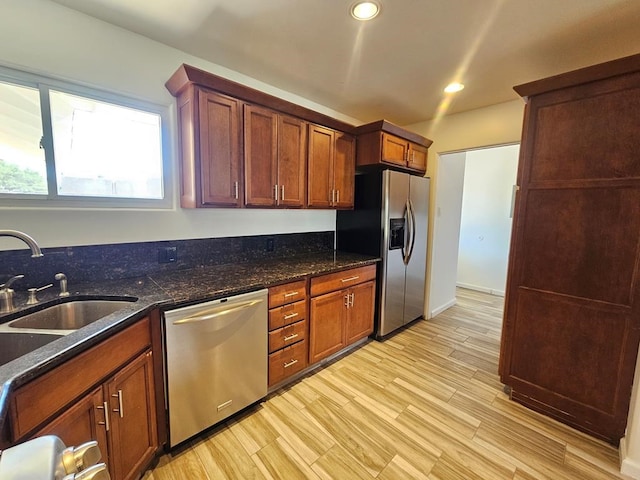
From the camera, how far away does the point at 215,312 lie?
1628 mm

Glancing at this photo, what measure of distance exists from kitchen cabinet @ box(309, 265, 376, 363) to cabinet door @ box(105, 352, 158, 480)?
117 cm

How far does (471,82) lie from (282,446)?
3147mm

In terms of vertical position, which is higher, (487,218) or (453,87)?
(453,87)

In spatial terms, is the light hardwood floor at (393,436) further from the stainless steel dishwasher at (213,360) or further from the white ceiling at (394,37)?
the white ceiling at (394,37)

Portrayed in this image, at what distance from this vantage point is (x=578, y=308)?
5.85 feet

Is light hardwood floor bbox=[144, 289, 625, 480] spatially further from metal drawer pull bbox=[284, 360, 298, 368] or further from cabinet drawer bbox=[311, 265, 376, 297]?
cabinet drawer bbox=[311, 265, 376, 297]

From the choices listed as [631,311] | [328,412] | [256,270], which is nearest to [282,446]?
[328,412]

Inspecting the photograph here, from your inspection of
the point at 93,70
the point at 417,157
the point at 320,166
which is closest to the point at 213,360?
the point at 320,166

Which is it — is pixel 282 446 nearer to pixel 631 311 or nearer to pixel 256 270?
pixel 256 270

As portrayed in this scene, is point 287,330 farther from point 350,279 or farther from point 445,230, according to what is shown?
point 445,230

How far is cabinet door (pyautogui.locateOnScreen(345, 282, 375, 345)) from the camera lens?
103 inches

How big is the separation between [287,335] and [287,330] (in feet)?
0.13

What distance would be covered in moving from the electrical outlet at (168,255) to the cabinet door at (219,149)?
1.61ft

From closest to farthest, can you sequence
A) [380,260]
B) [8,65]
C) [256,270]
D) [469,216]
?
1. [8,65]
2. [256,270]
3. [380,260]
4. [469,216]
